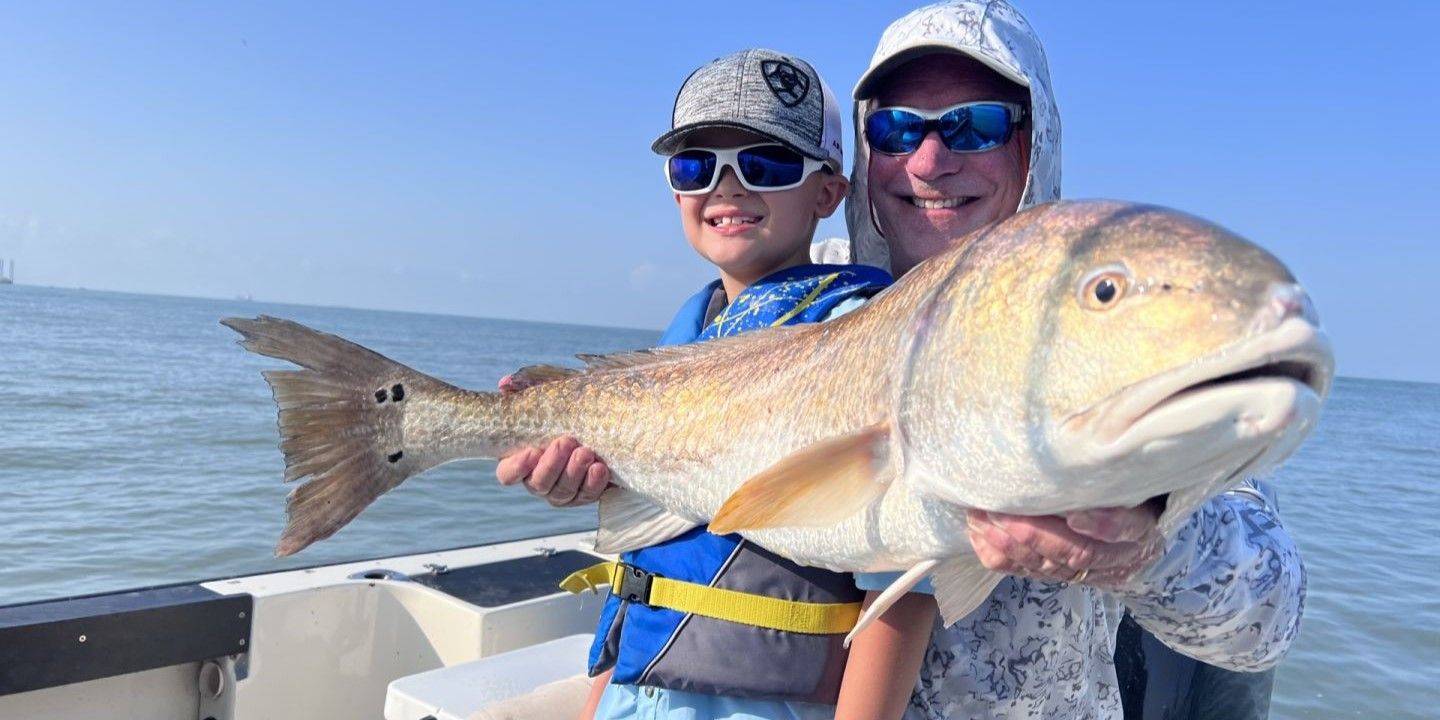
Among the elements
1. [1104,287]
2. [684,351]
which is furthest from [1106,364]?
[684,351]

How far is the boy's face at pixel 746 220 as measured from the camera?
8.84 feet

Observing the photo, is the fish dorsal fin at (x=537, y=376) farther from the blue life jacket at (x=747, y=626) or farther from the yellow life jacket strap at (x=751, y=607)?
the yellow life jacket strap at (x=751, y=607)

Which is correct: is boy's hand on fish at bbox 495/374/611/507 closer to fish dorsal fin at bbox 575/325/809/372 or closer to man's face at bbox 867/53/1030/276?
fish dorsal fin at bbox 575/325/809/372

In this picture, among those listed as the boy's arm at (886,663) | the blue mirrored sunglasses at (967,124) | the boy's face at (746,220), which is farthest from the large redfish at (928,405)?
the blue mirrored sunglasses at (967,124)

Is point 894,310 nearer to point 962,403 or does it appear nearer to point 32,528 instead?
point 962,403

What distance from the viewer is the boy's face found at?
269 centimetres

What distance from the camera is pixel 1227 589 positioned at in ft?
7.28

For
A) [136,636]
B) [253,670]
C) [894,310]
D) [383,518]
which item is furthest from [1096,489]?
[383,518]

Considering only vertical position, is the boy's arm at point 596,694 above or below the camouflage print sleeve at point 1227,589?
below

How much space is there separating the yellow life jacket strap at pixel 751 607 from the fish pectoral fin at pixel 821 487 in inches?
23.1

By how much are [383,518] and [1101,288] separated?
13355 millimetres

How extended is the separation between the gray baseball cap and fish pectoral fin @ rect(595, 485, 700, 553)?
1.02m

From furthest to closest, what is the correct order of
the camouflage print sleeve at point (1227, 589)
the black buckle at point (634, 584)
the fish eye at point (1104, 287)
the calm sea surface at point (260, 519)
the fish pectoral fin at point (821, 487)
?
the calm sea surface at point (260, 519)
the black buckle at point (634, 584)
the camouflage print sleeve at point (1227, 589)
the fish pectoral fin at point (821, 487)
the fish eye at point (1104, 287)

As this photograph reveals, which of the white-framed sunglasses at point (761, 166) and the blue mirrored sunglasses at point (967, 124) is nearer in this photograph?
the white-framed sunglasses at point (761, 166)
